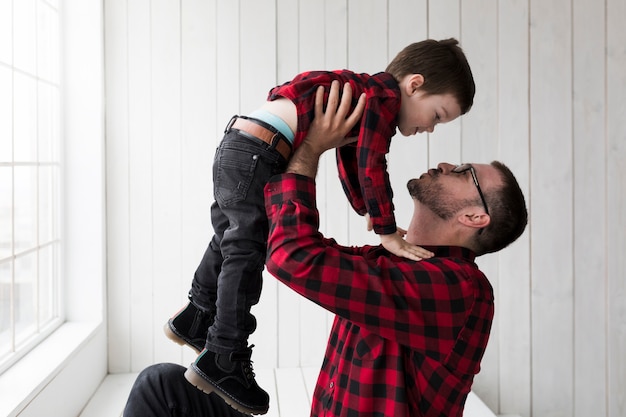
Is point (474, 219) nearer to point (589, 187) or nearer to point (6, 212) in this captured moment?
point (6, 212)

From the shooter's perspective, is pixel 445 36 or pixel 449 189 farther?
pixel 445 36

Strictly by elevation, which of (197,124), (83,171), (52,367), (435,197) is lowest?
(52,367)

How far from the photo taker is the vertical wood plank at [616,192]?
3.12 m

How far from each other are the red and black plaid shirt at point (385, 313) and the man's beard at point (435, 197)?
17 cm

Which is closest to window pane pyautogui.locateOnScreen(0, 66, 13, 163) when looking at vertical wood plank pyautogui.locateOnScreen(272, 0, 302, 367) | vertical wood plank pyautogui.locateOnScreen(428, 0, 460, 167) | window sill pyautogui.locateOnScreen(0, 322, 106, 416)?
window sill pyautogui.locateOnScreen(0, 322, 106, 416)

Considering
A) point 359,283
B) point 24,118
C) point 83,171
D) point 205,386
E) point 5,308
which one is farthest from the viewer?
point 83,171

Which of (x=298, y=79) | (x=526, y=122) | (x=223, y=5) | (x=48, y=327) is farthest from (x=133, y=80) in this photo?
(x=526, y=122)

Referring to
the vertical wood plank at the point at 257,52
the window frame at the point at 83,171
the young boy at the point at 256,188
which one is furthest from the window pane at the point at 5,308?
the vertical wood plank at the point at 257,52

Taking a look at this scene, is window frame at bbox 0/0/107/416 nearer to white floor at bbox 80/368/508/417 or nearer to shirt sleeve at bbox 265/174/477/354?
white floor at bbox 80/368/508/417

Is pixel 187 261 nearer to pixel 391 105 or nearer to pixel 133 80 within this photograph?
pixel 133 80

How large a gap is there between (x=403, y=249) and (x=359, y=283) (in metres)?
0.25

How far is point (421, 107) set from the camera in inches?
69.9

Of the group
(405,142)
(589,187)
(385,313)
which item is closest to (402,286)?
(385,313)

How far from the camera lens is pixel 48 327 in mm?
2711
